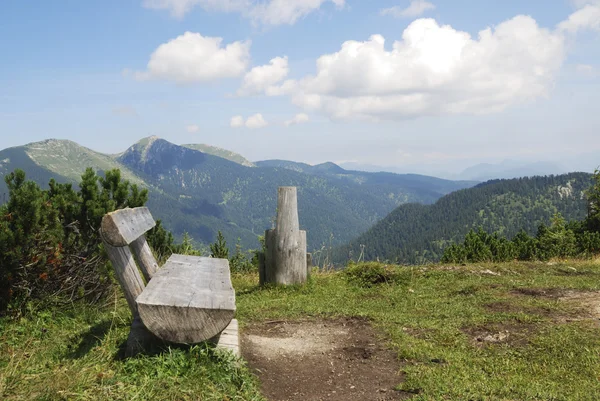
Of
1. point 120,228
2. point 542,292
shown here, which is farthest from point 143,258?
point 542,292

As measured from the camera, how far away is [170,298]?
14.7 ft

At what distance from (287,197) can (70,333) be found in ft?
17.1

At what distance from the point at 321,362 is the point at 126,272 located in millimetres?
2498

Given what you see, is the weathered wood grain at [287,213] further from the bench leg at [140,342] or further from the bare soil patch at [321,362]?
the bench leg at [140,342]

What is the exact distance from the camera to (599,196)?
2098cm

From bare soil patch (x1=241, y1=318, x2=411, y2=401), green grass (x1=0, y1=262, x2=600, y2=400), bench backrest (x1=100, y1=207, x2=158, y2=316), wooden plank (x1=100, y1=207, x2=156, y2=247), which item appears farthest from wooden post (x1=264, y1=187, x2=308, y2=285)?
bench backrest (x1=100, y1=207, x2=158, y2=316)

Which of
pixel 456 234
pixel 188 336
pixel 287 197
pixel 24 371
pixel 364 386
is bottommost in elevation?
pixel 456 234

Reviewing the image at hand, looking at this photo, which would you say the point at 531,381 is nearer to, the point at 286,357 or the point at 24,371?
the point at 286,357

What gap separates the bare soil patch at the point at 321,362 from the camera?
15.3 feet

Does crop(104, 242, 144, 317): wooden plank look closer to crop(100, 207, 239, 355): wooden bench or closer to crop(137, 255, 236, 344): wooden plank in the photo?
crop(100, 207, 239, 355): wooden bench

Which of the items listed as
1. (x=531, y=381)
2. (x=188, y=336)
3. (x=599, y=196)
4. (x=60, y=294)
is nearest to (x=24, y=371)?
(x=188, y=336)

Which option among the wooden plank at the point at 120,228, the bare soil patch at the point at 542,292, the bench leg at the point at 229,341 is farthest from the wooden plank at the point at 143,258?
the bare soil patch at the point at 542,292

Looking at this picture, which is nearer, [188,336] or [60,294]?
[188,336]

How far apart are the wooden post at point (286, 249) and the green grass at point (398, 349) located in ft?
0.99
